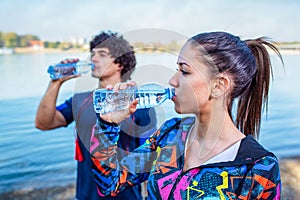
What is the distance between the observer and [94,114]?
148cm

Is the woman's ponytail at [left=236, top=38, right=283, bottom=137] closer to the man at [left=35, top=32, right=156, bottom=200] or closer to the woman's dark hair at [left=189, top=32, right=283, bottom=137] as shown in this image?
the woman's dark hair at [left=189, top=32, right=283, bottom=137]

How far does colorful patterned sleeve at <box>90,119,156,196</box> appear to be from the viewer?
40.2 inches

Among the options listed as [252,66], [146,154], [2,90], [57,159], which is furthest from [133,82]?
[2,90]


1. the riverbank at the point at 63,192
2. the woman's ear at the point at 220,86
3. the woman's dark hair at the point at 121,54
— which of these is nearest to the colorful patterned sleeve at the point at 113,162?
the woman's ear at the point at 220,86

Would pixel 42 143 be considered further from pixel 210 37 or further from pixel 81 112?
pixel 210 37

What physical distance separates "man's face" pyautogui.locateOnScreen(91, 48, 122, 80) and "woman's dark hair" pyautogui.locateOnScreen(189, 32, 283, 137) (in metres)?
0.81

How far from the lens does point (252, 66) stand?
40.8 inches

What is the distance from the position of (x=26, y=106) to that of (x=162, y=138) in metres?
5.29

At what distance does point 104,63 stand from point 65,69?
247 millimetres

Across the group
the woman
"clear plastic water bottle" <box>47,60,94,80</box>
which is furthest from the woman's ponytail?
"clear plastic water bottle" <box>47,60,94,80</box>

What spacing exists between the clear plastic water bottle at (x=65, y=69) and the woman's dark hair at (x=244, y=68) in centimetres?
97

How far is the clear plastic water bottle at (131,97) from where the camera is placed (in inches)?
40.5

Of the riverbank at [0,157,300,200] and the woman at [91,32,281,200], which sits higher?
the woman at [91,32,281,200]

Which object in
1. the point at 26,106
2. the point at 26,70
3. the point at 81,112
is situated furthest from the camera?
the point at 26,70
